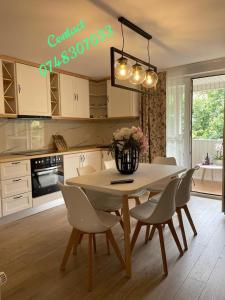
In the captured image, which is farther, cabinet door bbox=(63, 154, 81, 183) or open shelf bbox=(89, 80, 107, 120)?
open shelf bbox=(89, 80, 107, 120)

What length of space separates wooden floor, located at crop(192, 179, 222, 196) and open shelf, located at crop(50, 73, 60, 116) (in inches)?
122

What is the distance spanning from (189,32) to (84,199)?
2.14 meters

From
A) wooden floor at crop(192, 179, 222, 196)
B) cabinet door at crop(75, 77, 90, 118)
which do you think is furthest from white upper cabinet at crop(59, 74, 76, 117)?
wooden floor at crop(192, 179, 222, 196)

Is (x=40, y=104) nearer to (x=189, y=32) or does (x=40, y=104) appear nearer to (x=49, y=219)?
(x=49, y=219)

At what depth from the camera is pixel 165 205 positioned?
1.95 m

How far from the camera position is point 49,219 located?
327cm

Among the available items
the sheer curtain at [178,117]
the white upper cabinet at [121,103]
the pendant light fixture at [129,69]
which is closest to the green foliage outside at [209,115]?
the sheer curtain at [178,117]

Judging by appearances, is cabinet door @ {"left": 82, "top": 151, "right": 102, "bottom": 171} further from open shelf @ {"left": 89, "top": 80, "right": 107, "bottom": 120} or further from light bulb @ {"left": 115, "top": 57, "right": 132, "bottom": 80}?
light bulb @ {"left": 115, "top": 57, "right": 132, "bottom": 80}

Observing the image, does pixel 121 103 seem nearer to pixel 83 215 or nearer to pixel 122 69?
pixel 122 69

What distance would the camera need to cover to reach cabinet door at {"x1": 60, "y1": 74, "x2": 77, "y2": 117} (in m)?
4.10

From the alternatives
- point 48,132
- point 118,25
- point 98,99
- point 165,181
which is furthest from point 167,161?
point 98,99

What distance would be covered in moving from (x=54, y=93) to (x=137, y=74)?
220 cm

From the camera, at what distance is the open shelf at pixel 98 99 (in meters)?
5.00

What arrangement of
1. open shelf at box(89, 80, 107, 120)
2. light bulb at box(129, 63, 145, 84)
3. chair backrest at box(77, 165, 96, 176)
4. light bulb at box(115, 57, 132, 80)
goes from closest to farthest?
light bulb at box(115, 57, 132, 80)
light bulb at box(129, 63, 145, 84)
chair backrest at box(77, 165, 96, 176)
open shelf at box(89, 80, 107, 120)
